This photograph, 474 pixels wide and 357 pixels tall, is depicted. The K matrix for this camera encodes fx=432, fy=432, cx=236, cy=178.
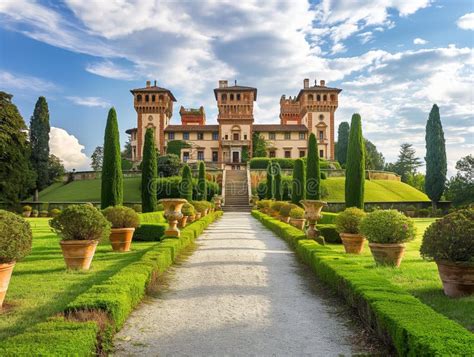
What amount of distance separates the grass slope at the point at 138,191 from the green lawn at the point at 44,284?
28927 mm

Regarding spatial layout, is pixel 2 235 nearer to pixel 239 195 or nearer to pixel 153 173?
pixel 153 173

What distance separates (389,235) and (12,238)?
20.6 feet

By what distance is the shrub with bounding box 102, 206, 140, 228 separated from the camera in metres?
10.4

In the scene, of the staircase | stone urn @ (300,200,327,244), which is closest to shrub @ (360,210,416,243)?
stone urn @ (300,200,327,244)

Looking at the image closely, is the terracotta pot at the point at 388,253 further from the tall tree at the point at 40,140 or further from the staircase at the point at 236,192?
the tall tree at the point at 40,140

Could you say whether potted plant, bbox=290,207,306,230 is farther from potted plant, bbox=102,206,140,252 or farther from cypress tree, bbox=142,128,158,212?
potted plant, bbox=102,206,140,252

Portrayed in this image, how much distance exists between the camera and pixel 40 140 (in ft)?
135

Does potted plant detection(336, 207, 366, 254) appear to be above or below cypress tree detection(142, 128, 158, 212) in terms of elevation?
below

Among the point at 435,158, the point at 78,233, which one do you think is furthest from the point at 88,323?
the point at 435,158

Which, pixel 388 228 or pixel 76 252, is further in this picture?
pixel 388 228

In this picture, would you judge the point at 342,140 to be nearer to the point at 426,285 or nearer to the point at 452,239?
the point at 426,285

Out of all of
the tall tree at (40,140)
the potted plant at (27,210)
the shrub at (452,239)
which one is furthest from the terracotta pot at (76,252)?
the tall tree at (40,140)

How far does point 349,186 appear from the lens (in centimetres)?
1541

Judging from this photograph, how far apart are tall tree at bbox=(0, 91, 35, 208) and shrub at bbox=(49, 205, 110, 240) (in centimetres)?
2188
